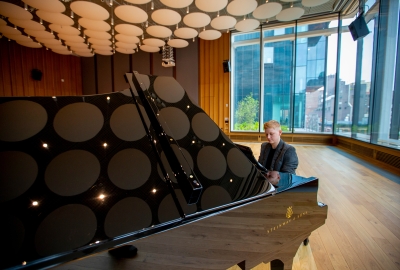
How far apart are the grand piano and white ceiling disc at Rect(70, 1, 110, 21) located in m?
3.69

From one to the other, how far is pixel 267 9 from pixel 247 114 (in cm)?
385

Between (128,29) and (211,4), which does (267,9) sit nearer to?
(211,4)

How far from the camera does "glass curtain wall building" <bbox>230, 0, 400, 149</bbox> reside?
13.6 feet

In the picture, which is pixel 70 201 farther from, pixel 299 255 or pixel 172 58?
pixel 172 58

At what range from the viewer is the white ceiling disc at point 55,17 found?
4050mm

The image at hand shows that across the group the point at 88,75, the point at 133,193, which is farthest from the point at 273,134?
the point at 88,75

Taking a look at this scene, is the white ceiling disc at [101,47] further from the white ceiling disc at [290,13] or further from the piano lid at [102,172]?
the piano lid at [102,172]

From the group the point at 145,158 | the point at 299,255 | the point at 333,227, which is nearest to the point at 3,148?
the point at 145,158

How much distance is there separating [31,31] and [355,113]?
366 inches

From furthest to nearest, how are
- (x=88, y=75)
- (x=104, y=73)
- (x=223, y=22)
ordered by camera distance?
(x=88, y=75), (x=104, y=73), (x=223, y=22)

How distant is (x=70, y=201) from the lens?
25.0 inches

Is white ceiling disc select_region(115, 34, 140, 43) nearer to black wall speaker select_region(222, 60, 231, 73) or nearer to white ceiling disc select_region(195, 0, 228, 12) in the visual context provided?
white ceiling disc select_region(195, 0, 228, 12)

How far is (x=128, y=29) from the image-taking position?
16.5 ft

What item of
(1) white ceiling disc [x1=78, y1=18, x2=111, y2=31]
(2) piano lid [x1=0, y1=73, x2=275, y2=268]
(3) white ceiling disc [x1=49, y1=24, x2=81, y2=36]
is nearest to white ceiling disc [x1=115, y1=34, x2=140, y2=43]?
(1) white ceiling disc [x1=78, y1=18, x2=111, y2=31]
